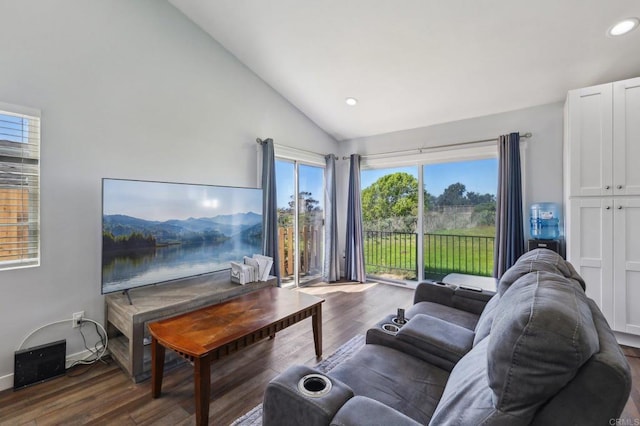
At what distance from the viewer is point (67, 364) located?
2.22m

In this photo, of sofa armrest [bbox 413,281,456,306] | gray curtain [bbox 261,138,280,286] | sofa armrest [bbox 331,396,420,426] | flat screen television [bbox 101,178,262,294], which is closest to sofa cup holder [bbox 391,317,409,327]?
sofa armrest [bbox 413,281,456,306]

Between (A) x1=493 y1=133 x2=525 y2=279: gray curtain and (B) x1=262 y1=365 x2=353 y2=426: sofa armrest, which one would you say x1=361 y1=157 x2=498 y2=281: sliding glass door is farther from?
(B) x1=262 y1=365 x2=353 y2=426: sofa armrest

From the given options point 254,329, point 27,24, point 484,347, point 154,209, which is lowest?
point 254,329

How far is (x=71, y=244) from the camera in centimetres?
228

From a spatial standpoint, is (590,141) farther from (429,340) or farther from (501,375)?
(501,375)

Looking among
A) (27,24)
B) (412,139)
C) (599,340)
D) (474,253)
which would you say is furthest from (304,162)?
(599,340)

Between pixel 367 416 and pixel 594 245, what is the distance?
9.61ft

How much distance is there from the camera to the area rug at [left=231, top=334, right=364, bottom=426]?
1684 mm

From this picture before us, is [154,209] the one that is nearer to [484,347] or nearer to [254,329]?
[254,329]

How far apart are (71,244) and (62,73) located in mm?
1297

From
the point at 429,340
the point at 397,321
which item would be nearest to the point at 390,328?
the point at 397,321

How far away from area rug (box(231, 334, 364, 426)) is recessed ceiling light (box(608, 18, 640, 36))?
3268 mm

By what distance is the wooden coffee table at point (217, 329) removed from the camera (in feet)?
5.25

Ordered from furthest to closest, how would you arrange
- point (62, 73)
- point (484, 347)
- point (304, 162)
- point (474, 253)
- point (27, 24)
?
point (304, 162)
point (474, 253)
point (62, 73)
point (27, 24)
point (484, 347)
